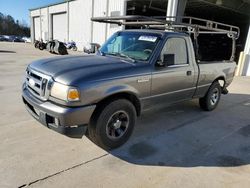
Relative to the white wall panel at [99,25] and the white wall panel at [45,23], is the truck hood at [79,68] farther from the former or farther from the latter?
the white wall panel at [45,23]

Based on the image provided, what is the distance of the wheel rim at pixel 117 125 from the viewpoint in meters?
3.62

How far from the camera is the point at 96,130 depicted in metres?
3.42

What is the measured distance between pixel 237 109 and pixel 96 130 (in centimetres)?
451

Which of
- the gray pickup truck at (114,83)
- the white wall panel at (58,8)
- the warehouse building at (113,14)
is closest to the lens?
the gray pickup truck at (114,83)

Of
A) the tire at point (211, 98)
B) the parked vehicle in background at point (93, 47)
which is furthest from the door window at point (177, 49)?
the parked vehicle in background at point (93, 47)

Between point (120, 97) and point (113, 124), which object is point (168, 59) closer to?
point (120, 97)

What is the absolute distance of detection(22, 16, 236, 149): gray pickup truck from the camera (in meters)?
3.13

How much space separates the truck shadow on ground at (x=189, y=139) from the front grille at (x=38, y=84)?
1370 millimetres

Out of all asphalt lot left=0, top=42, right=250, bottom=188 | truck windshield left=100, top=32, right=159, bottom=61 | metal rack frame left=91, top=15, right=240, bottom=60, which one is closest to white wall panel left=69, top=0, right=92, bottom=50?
metal rack frame left=91, top=15, right=240, bottom=60

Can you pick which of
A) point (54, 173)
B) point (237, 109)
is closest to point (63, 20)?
point (237, 109)

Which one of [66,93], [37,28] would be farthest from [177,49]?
[37,28]

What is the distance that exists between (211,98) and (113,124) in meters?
3.33

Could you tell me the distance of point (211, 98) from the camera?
5.99 metres

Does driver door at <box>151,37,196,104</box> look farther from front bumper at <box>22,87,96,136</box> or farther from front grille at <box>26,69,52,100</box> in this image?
front grille at <box>26,69,52,100</box>
